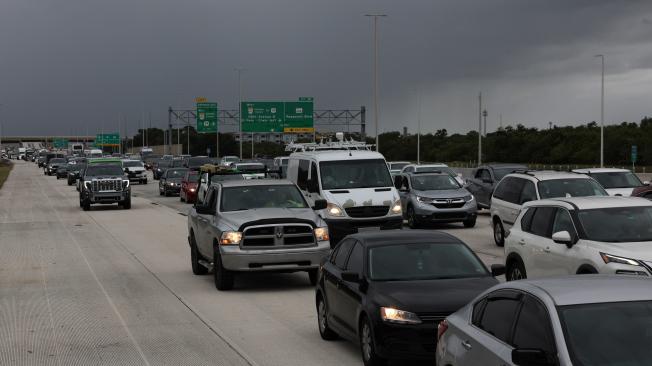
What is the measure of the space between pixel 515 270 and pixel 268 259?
4.00 m

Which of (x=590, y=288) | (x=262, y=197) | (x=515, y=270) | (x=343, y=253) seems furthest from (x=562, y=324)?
(x=262, y=197)

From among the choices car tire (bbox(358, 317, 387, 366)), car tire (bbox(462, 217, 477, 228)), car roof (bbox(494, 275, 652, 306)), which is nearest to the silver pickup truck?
car tire (bbox(358, 317, 387, 366))

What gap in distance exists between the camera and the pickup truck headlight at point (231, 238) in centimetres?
1584

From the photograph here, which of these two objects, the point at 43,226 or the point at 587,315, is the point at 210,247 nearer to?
the point at 587,315

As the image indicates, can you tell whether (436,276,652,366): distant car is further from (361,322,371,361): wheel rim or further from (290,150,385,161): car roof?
(290,150,385,161): car roof

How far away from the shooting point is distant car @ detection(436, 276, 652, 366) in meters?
5.41

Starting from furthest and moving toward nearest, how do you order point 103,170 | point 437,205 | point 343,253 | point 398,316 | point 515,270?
point 103,170 → point 437,205 → point 515,270 → point 343,253 → point 398,316

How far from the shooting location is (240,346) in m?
11.4

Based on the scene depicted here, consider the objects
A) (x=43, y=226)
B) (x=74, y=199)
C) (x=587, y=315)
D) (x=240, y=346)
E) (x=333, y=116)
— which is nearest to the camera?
(x=587, y=315)

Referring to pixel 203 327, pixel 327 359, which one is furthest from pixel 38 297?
pixel 327 359

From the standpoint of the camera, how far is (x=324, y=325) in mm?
11477

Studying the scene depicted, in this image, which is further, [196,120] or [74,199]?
[196,120]

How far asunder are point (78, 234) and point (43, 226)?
4.38 meters

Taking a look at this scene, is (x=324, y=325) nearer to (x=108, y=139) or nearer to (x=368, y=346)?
(x=368, y=346)
